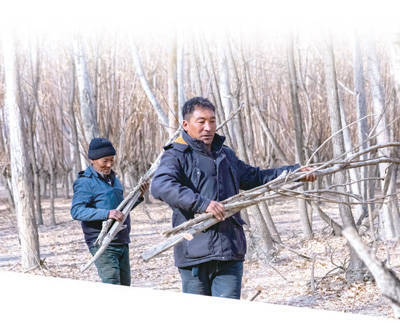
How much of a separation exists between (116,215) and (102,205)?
15 cm

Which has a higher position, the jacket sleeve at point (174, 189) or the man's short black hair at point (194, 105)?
the man's short black hair at point (194, 105)

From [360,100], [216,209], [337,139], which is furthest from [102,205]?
[360,100]

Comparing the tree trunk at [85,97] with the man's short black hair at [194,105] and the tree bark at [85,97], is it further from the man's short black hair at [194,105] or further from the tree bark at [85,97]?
the man's short black hair at [194,105]

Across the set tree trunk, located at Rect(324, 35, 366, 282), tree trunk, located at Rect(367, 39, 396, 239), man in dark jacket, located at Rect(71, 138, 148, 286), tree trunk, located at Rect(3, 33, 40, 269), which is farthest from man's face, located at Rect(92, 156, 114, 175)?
tree trunk, located at Rect(367, 39, 396, 239)

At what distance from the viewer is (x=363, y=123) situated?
5.30 meters

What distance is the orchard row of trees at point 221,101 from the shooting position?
398 centimetres

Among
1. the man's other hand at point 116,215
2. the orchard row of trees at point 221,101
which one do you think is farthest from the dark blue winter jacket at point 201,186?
the man's other hand at point 116,215

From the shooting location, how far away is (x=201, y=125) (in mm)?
1938

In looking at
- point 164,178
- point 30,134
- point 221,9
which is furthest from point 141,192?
point 30,134

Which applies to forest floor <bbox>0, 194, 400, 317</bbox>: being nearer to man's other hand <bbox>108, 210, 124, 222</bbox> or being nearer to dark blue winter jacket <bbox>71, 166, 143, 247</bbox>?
dark blue winter jacket <bbox>71, 166, 143, 247</bbox>

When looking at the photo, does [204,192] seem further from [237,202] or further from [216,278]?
[216,278]

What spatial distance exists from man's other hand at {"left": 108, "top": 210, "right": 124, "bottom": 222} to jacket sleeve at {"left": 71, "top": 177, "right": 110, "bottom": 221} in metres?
0.02

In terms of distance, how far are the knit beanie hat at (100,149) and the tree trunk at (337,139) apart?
1145 mm

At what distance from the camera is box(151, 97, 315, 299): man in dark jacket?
1897mm
